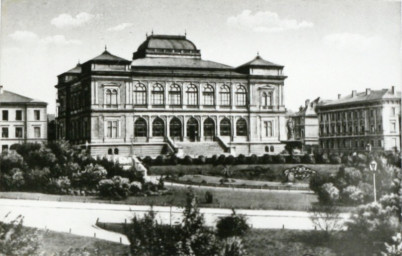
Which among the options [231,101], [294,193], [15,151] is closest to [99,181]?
[15,151]

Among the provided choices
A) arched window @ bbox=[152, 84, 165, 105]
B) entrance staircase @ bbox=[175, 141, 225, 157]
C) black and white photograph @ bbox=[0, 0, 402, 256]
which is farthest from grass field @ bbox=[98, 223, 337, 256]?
arched window @ bbox=[152, 84, 165, 105]

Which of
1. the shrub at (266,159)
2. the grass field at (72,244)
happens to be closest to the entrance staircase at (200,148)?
the shrub at (266,159)

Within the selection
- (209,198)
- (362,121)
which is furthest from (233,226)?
(362,121)

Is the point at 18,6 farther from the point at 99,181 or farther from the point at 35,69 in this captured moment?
the point at 99,181

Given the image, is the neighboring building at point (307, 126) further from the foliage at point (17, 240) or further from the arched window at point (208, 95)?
the foliage at point (17, 240)

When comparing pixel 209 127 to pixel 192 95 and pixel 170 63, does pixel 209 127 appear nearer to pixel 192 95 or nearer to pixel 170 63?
pixel 192 95
